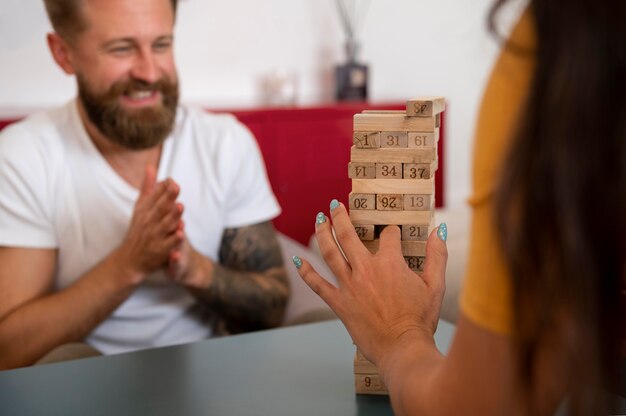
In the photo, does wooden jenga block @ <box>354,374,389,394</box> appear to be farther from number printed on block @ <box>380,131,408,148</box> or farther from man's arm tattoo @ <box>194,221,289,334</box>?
man's arm tattoo @ <box>194,221,289,334</box>

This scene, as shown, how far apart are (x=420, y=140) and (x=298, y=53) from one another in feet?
7.65

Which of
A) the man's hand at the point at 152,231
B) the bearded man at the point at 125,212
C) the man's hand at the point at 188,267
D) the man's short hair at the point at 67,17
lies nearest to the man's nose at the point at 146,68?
the bearded man at the point at 125,212

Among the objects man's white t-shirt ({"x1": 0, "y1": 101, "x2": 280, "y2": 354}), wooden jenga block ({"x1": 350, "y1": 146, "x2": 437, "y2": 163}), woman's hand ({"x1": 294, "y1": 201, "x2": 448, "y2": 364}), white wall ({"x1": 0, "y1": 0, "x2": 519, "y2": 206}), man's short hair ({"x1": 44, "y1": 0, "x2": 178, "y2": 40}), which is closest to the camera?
woman's hand ({"x1": 294, "y1": 201, "x2": 448, "y2": 364})

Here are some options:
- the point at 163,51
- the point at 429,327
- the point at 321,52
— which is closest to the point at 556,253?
the point at 429,327

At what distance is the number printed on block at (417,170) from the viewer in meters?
1.10

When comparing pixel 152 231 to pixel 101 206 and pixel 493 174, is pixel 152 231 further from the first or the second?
pixel 493 174

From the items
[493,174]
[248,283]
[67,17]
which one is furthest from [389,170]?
[67,17]

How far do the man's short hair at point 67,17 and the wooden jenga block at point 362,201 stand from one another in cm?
103

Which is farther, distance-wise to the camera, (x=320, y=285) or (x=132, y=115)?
(x=132, y=115)

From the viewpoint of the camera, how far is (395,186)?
1.11 metres

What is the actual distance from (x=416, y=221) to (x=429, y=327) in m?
0.17

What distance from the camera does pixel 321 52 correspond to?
3.42m

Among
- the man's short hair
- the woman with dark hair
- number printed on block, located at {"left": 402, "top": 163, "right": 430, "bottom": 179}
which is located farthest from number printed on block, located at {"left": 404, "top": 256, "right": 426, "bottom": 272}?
the man's short hair

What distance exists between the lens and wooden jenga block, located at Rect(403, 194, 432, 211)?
1108 mm
